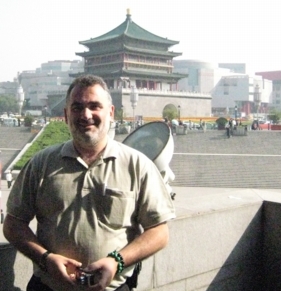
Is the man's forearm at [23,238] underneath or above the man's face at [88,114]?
underneath

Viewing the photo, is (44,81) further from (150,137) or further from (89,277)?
(89,277)

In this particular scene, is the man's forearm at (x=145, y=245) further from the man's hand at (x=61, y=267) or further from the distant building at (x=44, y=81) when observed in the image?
the distant building at (x=44, y=81)

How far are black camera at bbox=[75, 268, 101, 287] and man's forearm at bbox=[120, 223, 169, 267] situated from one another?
11cm

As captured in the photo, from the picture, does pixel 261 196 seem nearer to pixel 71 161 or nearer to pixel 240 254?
pixel 240 254

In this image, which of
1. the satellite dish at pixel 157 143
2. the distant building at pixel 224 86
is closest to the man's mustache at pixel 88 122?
the satellite dish at pixel 157 143

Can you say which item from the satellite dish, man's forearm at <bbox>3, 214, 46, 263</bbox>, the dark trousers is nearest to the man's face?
man's forearm at <bbox>3, 214, 46, 263</bbox>

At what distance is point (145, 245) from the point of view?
172 cm

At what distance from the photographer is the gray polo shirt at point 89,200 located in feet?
5.63

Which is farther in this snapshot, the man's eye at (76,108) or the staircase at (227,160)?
the staircase at (227,160)

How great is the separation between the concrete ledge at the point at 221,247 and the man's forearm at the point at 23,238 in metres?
0.93

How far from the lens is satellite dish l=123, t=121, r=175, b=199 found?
315cm

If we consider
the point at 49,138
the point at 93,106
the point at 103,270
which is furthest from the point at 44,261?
the point at 49,138

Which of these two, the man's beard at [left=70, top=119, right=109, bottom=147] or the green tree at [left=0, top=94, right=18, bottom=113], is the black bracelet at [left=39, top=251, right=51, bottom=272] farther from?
the green tree at [left=0, top=94, right=18, bottom=113]

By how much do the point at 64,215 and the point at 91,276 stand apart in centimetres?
23
